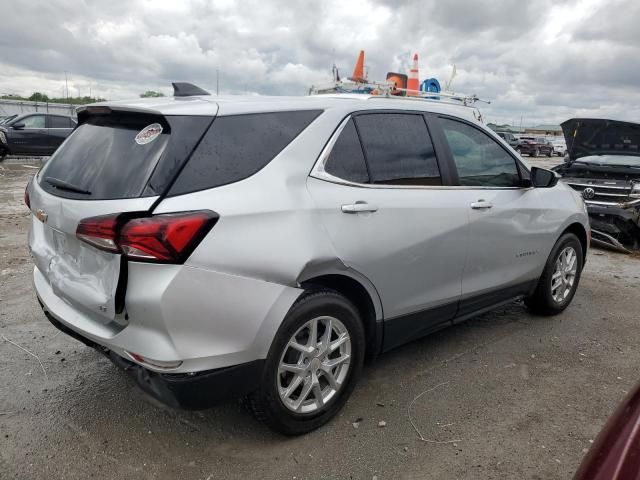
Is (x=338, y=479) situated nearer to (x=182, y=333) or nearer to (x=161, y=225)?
(x=182, y=333)

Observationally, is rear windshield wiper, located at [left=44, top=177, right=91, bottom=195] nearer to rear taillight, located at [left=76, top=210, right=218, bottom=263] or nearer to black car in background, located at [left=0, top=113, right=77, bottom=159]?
rear taillight, located at [left=76, top=210, right=218, bottom=263]

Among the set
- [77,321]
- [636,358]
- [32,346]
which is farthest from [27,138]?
[636,358]

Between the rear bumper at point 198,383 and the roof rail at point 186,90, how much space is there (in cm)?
143

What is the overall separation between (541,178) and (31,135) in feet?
53.4

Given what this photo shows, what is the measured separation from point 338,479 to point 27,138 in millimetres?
16913

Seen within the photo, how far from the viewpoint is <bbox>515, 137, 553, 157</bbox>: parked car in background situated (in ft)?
118

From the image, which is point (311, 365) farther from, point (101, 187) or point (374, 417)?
point (101, 187)

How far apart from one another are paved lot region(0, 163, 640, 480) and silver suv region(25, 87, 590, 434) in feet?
0.96

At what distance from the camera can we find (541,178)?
160 inches

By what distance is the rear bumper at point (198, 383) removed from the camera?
2219 mm

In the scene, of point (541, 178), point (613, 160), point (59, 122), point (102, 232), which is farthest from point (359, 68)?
point (59, 122)

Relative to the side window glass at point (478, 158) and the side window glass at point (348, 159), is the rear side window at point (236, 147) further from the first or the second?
the side window glass at point (478, 158)

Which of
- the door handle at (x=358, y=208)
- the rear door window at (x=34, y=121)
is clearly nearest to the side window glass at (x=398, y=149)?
the door handle at (x=358, y=208)

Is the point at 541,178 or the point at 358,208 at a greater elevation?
the point at 541,178
